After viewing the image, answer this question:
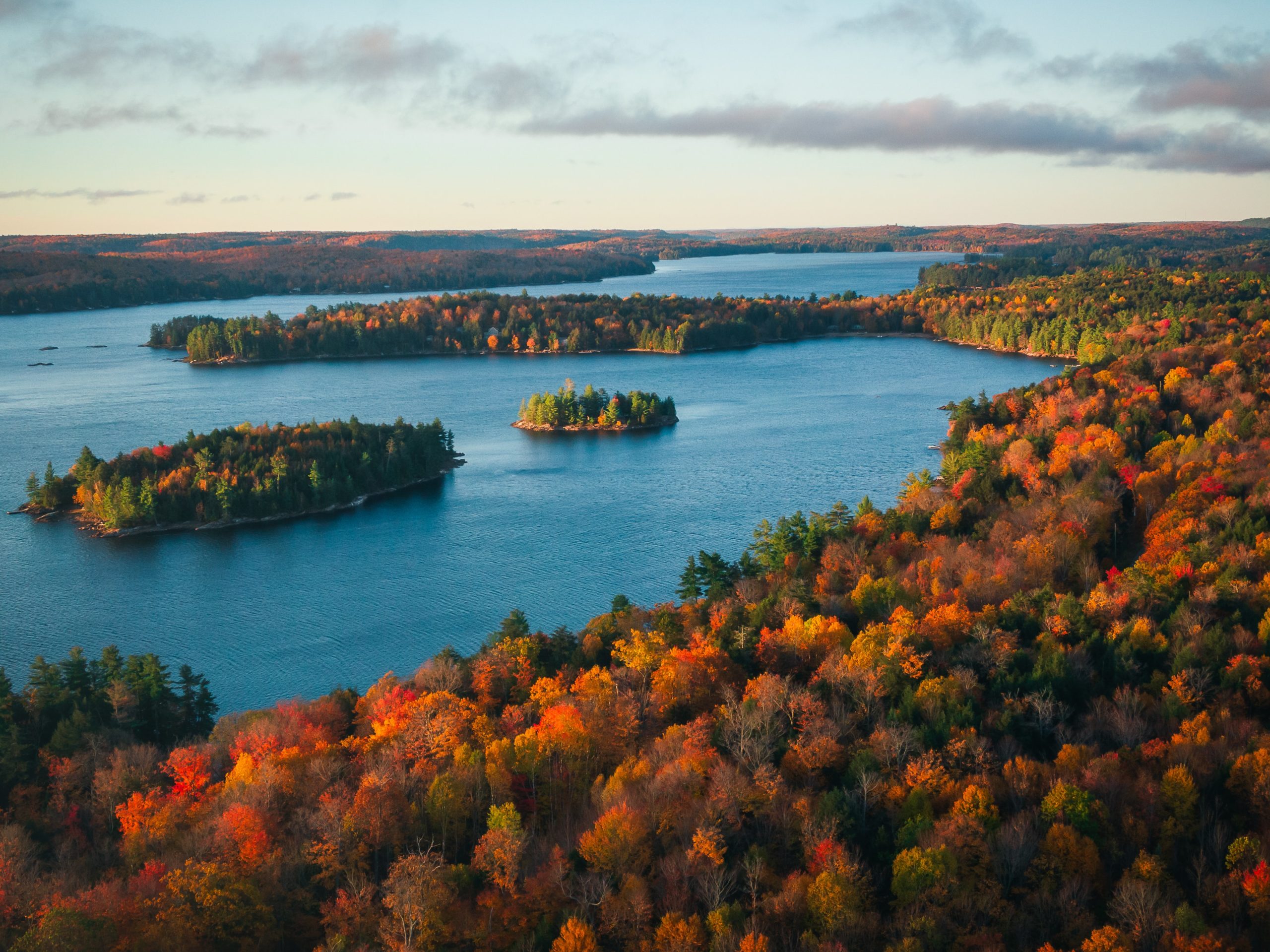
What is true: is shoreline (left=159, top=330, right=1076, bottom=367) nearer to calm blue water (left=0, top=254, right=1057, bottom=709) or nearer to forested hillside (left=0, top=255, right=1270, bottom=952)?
calm blue water (left=0, top=254, right=1057, bottom=709)

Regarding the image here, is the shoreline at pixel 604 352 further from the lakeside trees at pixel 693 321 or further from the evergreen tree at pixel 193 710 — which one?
the evergreen tree at pixel 193 710

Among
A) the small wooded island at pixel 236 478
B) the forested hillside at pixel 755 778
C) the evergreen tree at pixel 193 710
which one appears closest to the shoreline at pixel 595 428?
the small wooded island at pixel 236 478

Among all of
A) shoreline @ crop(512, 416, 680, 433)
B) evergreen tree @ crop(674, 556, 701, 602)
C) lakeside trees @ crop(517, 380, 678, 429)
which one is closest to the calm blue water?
shoreline @ crop(512, 416, 680, 433)

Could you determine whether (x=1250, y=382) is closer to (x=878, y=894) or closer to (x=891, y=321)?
(x=878, y=894)

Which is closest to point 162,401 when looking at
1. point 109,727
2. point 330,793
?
point 109,727

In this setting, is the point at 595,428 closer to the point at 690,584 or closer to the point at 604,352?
the point at 690,584
